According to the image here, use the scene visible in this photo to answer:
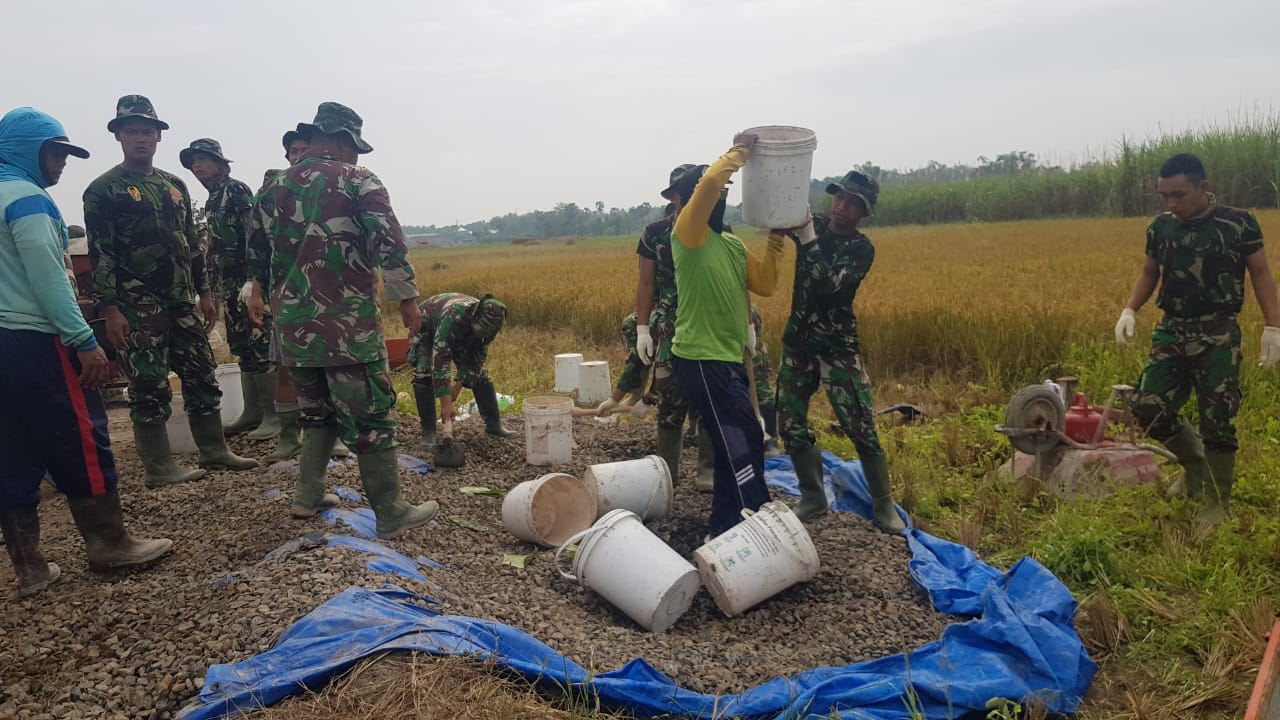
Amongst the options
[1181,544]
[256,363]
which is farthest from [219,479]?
[1181,544]

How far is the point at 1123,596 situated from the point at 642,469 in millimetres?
2425

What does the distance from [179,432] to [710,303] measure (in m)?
4.21

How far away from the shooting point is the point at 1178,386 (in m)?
4.54

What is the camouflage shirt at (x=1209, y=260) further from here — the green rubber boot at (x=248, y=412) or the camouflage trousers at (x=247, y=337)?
the green rubber boot at (x=248, y=412)

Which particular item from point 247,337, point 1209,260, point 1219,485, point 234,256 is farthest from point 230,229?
point 1219,485

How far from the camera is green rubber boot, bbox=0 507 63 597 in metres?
3.57

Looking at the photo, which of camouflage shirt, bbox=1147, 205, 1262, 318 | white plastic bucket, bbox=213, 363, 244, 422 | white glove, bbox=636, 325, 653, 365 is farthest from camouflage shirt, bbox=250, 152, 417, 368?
camouflage shirt, bbox=1147, 205, 1262, 318

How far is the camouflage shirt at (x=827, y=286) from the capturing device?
4465 mm

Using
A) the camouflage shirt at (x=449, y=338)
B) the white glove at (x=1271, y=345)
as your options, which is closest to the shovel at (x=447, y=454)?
the camouflage shirt at (x=449, y=338)

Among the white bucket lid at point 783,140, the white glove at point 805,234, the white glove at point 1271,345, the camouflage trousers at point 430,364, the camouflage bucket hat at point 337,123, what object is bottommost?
the white glove at point 1271,345

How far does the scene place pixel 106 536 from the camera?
373cm

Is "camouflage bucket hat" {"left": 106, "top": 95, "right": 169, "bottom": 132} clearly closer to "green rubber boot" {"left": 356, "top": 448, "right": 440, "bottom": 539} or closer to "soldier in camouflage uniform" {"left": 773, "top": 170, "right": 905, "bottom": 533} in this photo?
"green rubber boot" {"left": 356, "top": 448, "right": 440, "bottom": 539}

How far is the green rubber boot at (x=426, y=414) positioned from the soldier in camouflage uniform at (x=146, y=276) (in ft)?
4.66

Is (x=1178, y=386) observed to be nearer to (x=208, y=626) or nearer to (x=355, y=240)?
(x=355, y=240)
